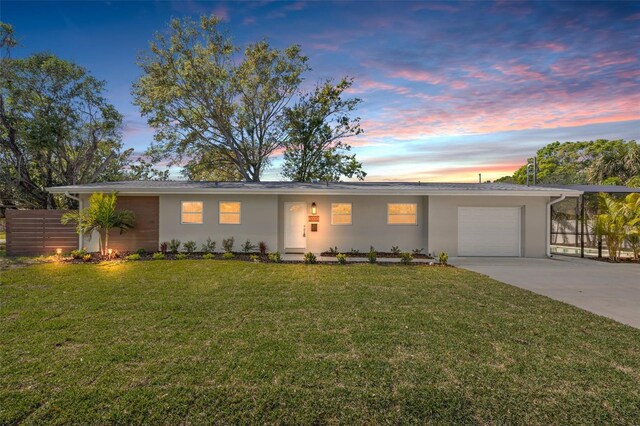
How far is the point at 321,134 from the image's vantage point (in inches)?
870

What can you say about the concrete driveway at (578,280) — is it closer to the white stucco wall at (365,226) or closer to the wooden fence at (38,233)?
the white stucco wall at (365,226)

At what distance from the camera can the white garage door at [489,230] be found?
463 inches

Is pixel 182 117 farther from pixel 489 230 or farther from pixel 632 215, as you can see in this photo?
pixel 632 215

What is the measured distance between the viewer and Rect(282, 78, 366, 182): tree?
72.0 ft

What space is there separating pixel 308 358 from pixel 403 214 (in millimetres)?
9269

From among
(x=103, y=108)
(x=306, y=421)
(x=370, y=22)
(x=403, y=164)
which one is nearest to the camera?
(x=306, y=421)

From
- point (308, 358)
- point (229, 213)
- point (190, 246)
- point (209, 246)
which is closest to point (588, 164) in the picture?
point (229, 213)

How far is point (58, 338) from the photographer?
4004 mm

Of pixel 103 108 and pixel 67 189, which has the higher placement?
pixel 103 108

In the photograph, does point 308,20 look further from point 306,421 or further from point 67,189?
point 306,421

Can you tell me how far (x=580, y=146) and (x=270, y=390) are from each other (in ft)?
154

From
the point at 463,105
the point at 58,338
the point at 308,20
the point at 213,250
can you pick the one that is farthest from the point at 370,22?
the point at 58,338

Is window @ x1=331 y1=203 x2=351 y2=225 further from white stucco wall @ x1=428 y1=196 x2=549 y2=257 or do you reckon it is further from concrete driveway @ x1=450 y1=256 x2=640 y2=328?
concrete driveway @ x1=450 y1=256 x2=640 y2=328

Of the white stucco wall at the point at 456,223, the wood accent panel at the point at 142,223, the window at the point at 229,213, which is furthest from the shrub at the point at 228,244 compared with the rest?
the white stucco wall at the point at 456,223
